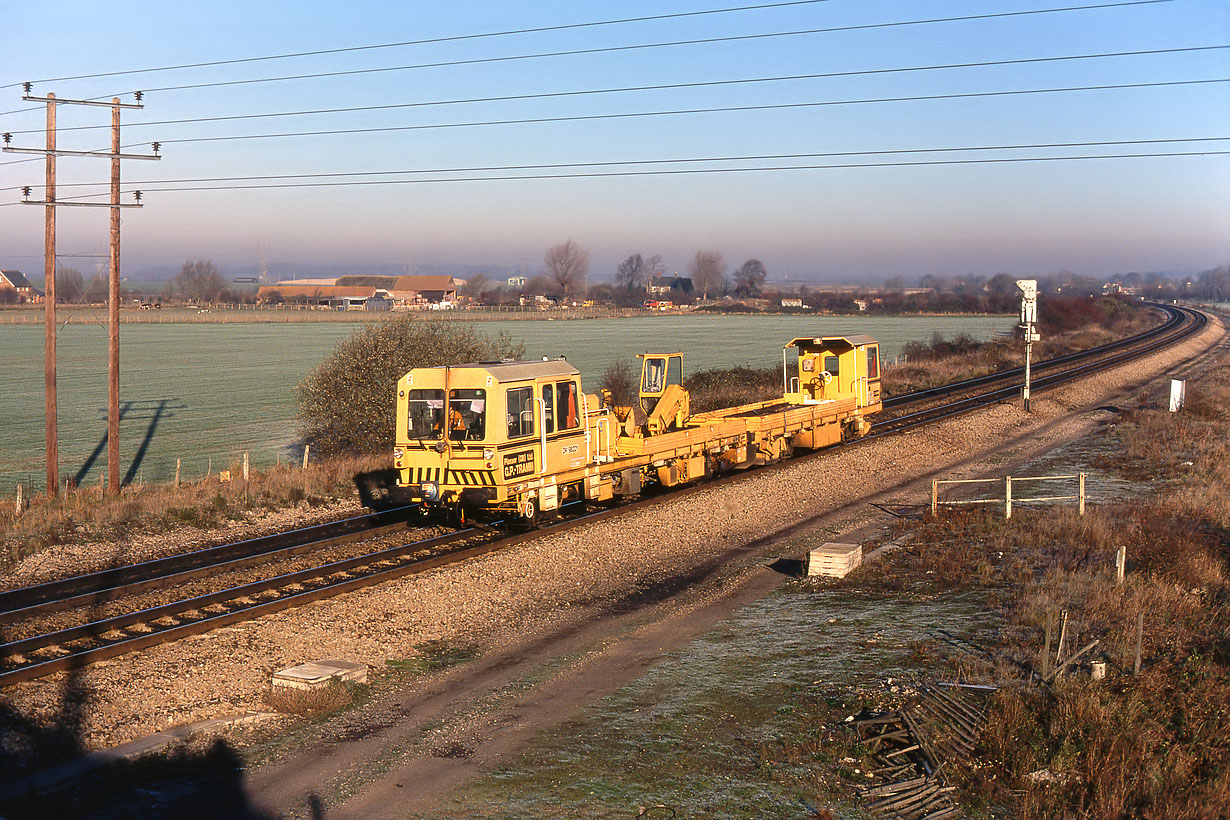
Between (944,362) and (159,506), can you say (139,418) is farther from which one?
(944,362)

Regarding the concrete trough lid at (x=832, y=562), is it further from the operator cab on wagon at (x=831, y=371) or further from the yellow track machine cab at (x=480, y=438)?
the operator cab on wagon at (x=831, y=371)

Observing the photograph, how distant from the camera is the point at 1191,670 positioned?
11359 millimetres

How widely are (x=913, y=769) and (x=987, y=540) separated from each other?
1047 centimetres

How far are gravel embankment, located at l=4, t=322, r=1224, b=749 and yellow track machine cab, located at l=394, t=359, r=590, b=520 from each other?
119cm

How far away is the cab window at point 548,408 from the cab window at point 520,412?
35cm

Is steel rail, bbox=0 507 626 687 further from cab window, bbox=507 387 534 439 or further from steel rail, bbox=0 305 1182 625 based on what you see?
cab window, bbox=507 387 534 439

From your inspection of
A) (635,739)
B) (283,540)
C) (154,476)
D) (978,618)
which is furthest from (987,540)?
(154,476)

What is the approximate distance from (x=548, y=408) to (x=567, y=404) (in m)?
0.75

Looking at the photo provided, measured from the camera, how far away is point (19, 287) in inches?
5871

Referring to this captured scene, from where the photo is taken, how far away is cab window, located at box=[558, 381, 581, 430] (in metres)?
19.8

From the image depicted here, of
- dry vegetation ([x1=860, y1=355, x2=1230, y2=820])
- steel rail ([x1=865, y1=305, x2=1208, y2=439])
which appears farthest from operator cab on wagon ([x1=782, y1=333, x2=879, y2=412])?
dry vegetation ([x1=860, y1=355, x2=1230, y2=820])

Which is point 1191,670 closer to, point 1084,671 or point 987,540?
point 1084,671

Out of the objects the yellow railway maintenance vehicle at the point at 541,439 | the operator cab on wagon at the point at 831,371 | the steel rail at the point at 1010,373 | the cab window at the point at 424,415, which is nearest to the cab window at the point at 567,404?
the yellow railway maintenance vehicle at the point at 541,439

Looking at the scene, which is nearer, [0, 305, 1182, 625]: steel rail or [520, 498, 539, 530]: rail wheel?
[0, 305, 1182, 625]: steel rail
